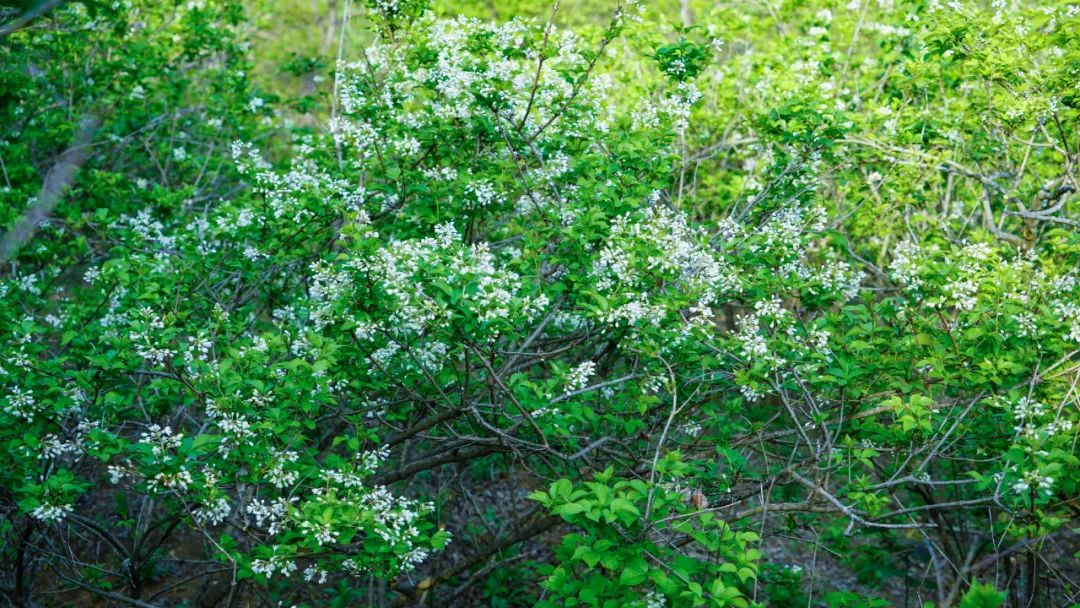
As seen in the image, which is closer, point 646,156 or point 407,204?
point 646,156

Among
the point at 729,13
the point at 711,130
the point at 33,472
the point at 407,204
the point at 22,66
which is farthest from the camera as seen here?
the point at 729,13

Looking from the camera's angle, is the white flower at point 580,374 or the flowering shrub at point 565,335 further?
the white flower at point 580,374

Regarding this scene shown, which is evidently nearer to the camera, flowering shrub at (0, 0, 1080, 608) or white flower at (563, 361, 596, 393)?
flowering shrub at (0, 0, 1080, 608)

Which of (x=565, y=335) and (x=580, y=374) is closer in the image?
(x=580, y=374)

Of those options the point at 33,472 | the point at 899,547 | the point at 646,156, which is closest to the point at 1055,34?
the point at 646,156

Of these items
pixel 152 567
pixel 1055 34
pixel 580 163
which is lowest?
pixel 152 567

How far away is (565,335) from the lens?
240 inches

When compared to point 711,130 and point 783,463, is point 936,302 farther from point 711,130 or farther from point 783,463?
point 711,130

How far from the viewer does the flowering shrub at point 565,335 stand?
15.2 feet

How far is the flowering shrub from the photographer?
4.62 m

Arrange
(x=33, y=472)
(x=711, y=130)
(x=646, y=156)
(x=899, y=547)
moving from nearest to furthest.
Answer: (x=33, y=472) < (x=646, y=156) < (x=899, y=547) < (x=711, y=130)

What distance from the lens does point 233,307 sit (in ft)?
20.4

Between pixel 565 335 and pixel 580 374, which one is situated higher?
pixel 580 374

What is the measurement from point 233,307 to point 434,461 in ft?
5.33
